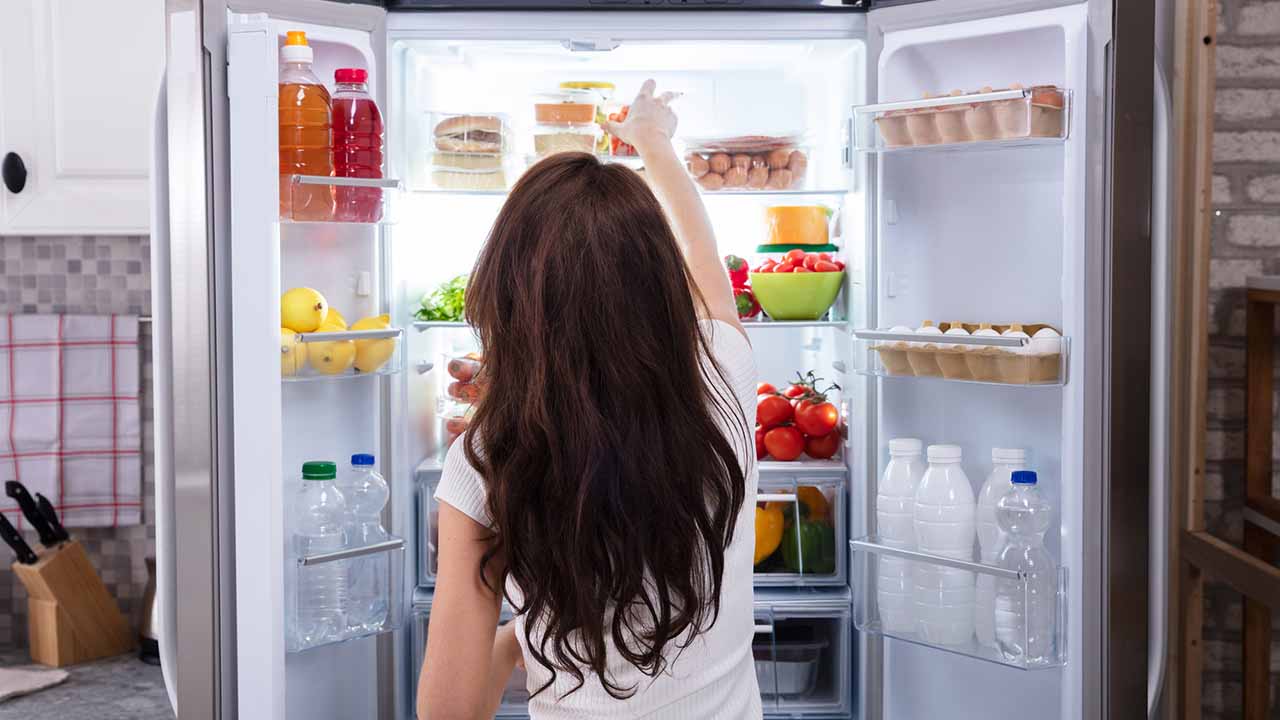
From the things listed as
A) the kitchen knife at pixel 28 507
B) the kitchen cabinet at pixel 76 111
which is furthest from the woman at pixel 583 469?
the kitchen knife at pixel 28 507

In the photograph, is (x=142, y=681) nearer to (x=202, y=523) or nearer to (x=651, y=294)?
(x=202, y=523)

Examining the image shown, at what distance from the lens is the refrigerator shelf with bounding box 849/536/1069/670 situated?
194 cm

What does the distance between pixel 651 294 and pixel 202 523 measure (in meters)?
1.03

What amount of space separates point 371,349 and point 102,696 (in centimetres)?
100

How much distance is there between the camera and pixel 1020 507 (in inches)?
78.6

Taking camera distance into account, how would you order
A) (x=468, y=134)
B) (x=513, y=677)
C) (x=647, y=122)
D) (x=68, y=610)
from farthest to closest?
(x=68, y=610) → (x=513, y=677) → (x=468, y=134) → (x=647, y=122)

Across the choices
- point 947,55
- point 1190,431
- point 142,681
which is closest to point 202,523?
point 142,681

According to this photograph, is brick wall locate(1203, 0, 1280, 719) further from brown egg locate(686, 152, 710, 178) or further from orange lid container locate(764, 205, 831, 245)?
brown egg locate(686, 152, 710, 178)

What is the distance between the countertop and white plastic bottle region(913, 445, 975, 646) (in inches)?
60.4

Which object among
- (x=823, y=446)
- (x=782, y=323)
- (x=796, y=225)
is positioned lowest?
(x=823, y=446)

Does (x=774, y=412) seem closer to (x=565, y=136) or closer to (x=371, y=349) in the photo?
(x=565, y=136)

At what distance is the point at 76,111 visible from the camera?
2.43 metres

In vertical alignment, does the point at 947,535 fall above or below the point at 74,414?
below

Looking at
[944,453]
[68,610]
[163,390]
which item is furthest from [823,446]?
[68,610]
